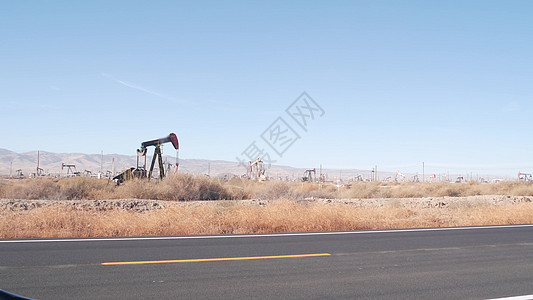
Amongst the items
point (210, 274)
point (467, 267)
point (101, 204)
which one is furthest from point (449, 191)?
point (210, 274)

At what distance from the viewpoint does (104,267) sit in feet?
26.6

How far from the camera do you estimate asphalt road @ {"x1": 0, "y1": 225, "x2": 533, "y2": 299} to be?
22.0 ft

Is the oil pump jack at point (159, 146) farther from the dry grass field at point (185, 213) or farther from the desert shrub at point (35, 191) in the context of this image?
the desert shrub at point (35, 191)

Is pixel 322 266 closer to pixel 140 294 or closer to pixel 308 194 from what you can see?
pixel 140 294

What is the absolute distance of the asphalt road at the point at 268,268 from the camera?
669 cm

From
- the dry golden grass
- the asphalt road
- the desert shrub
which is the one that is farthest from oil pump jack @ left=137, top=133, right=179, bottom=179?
the asphalt road

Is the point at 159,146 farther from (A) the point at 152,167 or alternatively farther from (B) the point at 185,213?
(B) the point at 185,213

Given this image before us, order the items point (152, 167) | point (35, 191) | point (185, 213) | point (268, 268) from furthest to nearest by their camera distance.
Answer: point (152, 167) → point (35, 191) → point (185, 213) → point (268, 268)

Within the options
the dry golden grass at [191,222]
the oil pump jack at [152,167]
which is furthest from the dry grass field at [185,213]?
the oil pump jack at [152,167]

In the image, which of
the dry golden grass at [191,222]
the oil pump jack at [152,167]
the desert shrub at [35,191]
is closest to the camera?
the dry golden grass at [191,222]

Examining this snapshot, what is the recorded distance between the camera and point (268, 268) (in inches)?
329

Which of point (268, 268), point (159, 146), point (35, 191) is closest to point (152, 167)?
point (159, 146)

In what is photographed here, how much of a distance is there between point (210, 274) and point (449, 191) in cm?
4206

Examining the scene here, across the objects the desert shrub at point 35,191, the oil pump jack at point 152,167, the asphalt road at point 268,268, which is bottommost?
the asphalt road at point 268,268
